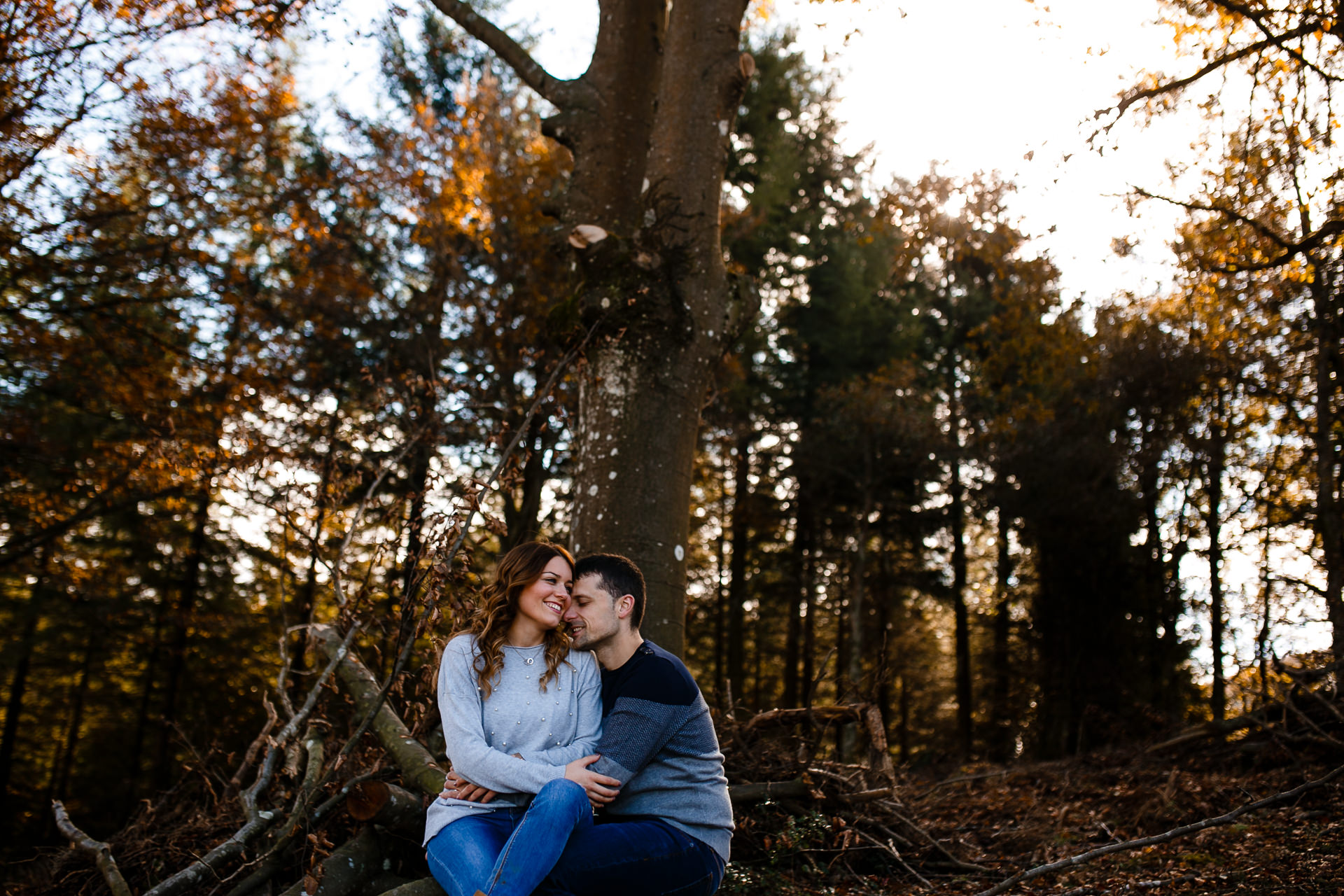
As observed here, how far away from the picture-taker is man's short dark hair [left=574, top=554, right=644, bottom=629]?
3398 millimetres

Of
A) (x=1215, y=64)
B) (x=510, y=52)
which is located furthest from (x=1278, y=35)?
(x=510, y=52)

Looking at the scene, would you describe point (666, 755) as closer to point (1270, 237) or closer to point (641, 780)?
point (641, 780)

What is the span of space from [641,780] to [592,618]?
1.98 ft

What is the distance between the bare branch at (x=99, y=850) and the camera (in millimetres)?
3832

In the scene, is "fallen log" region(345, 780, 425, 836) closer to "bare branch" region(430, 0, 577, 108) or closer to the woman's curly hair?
the woman's curly hair

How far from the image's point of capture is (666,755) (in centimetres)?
312

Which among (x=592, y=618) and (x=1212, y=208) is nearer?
(x=592, y=618)

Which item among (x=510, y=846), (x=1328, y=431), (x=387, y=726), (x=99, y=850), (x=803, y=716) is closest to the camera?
(x=510, y=846)

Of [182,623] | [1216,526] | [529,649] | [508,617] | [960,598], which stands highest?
[1216,526]

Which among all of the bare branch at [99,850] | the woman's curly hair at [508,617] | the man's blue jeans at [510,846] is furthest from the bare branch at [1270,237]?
the bare branch at [99,850]

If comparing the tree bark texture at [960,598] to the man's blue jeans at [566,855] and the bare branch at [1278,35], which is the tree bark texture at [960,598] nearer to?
the bare branch at [1278,35]

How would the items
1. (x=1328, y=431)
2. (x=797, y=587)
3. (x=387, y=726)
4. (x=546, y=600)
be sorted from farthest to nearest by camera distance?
1. (x=797, y=587)
2. (x=1328, y=431)
3. (x=387, y=726)
4. (x=546, y=600)

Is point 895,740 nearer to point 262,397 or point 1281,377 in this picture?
Result: point 1281,377

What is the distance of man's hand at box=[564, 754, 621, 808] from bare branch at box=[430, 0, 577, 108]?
16.2 ft
